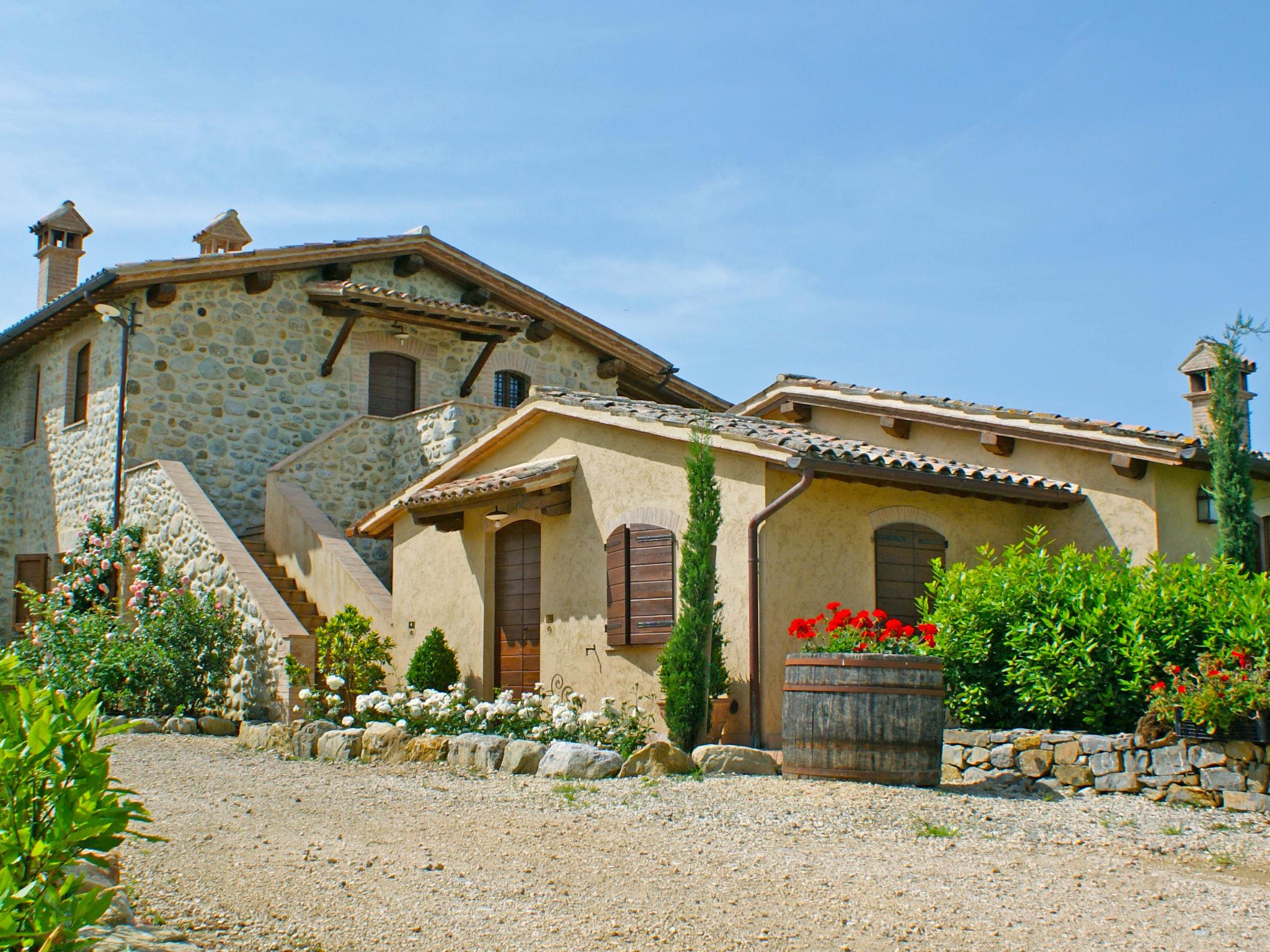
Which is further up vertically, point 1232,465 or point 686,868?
point 1232,465

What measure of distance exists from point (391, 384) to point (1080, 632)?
42.0 feet

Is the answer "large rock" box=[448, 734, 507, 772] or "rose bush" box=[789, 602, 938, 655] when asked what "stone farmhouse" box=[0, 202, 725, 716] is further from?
"rose bush" box=[789, 602, 938, 655]

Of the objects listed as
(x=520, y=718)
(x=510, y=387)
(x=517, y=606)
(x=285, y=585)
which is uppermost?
(x=510, y=387)

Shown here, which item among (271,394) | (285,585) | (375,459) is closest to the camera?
(285,585)

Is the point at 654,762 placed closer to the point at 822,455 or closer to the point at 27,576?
the point at 822,455

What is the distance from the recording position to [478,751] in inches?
366

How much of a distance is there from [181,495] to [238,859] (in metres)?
10.4

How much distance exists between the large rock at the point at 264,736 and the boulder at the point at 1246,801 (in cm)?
765

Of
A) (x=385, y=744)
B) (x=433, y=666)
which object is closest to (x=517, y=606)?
(x=433, y=666)

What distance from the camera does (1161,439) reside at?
36.7 ft

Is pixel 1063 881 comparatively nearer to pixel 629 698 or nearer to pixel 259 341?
pixel 629 698

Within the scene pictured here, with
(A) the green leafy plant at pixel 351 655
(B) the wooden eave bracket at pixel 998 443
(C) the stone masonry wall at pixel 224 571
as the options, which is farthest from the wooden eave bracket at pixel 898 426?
(C) the stone masonry wall at pixel 224 571

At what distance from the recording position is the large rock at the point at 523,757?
29.3 feet

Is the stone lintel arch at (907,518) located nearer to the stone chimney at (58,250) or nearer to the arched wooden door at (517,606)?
the arched wooden door at (517,606)
